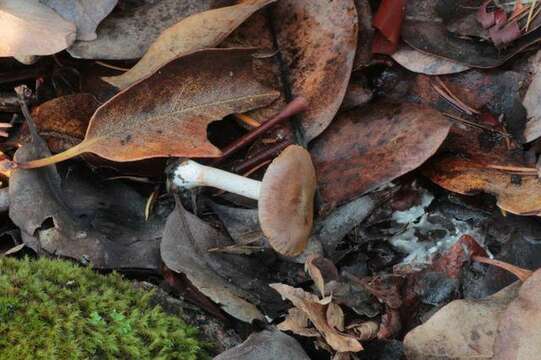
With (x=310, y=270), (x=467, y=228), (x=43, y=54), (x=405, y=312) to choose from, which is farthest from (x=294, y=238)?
(x=43, y=54)

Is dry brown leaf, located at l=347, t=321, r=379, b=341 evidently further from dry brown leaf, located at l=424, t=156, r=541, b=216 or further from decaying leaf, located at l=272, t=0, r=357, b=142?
decaying leaf, located at l=272, t=0, r=357, b=142

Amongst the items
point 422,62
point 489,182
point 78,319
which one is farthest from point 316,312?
point 422,62

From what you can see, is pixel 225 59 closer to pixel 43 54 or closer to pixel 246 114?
pixel 246 114

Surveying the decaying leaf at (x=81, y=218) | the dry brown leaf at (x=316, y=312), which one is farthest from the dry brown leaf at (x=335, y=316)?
the decaying leaf at (x=81, y=218)

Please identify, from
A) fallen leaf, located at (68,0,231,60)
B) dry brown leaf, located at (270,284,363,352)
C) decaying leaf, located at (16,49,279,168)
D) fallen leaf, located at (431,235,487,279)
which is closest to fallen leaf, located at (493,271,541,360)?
fallen leaf, located at (431,235,487,279)

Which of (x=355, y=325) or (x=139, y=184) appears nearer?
(x=355, y=325)

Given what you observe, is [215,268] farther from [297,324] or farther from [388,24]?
[388,24]

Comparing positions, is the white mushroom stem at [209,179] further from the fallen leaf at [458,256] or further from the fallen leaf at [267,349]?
the fallen leaf at [458,256]
